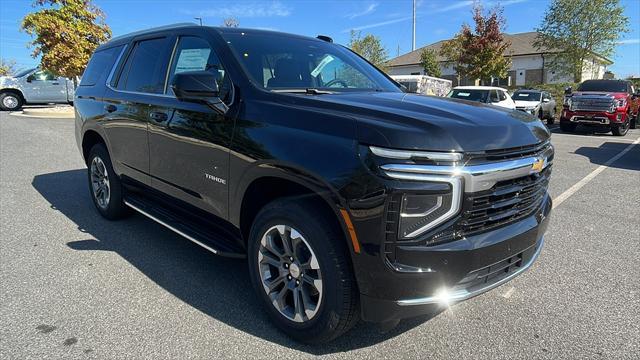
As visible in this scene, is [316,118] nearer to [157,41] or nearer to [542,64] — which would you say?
[157,41]

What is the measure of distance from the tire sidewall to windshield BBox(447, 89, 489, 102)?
1496cm

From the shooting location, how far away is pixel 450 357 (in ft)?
8.41

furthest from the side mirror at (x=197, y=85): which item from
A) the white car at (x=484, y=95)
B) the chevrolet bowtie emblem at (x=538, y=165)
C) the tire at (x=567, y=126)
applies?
the tire at (x=567, y=126)

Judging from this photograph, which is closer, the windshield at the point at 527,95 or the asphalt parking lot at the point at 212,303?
the asphalt parking lot at the point at 212,303

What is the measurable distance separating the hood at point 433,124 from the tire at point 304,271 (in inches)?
22.2

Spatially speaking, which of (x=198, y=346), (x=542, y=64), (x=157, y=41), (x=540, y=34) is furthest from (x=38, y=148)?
(x=542, y=64)

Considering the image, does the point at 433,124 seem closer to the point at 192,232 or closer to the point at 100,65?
the point at 192,232

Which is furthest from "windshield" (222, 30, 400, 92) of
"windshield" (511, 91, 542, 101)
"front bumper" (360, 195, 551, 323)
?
"windshield" (511, 91, 542, 101)

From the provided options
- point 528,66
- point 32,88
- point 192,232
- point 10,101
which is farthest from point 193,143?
point 528,66

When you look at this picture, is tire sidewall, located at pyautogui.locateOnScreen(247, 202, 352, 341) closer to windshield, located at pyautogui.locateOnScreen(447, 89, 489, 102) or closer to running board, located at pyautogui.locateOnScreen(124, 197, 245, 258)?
running board, located at pyautogui.locateOnScreen(124, 197, 245, 258)

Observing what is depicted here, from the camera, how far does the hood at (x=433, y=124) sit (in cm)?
217

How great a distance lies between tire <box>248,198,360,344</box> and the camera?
7.72 feet

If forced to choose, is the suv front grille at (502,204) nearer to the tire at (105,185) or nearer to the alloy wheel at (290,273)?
the alloy wheel at (290,273)

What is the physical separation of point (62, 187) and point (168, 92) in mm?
3951
